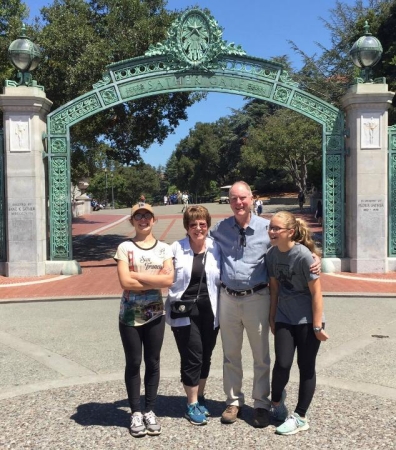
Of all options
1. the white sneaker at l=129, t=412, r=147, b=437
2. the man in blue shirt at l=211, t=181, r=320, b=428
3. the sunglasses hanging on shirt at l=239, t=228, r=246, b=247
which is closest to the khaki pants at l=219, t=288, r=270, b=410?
the man in blue shirt at l=211, t=181, r=320, b=428

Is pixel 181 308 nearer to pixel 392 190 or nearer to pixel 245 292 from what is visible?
pixel 245 292

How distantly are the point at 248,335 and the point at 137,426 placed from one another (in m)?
1.01

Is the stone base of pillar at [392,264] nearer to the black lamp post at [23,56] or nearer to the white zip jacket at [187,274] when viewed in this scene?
the black lamp post at [23,56]

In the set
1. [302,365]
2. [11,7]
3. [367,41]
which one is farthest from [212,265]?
[11,7]

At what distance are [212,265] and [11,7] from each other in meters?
14.2

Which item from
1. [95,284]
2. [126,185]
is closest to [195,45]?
[95,284]

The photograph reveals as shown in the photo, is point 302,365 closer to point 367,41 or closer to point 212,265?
point 212,265

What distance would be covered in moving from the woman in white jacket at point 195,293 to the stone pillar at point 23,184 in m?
8.10

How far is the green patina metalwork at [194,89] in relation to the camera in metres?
11.8

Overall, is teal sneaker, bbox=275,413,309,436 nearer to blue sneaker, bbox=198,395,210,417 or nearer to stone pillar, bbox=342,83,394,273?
blue sneaker, bbox=198,395,210,417

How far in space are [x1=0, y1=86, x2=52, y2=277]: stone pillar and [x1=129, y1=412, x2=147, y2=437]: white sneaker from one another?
811 cm

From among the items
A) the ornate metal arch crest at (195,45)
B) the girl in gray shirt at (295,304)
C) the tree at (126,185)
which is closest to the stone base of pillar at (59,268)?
the ornate metal arch crest at (195,45)

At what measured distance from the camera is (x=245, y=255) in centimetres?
392

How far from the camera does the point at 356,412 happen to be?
416cm
